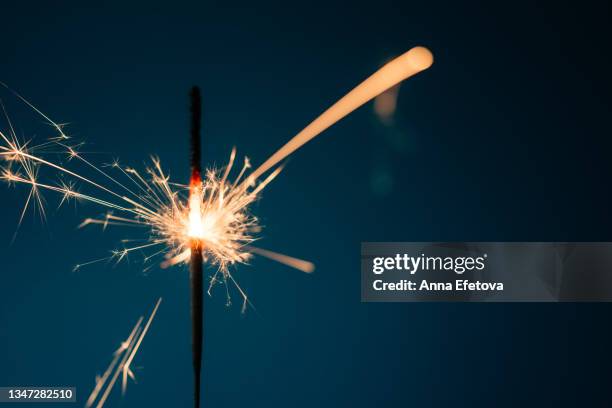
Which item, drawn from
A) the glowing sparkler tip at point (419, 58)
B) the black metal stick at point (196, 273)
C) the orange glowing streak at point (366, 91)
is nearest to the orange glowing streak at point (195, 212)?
the black metal stick at point (196, 273)

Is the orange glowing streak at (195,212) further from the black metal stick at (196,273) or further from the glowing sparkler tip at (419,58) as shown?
the glowing sparkler tip at (419,58)

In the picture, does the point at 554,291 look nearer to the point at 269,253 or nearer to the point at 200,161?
the point at 269,253

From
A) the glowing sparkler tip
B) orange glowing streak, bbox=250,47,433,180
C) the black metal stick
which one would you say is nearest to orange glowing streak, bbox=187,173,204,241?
the black metal stick

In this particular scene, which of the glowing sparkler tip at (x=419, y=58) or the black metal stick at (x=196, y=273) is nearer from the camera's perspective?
the black metal stick at (x=196, y=273)

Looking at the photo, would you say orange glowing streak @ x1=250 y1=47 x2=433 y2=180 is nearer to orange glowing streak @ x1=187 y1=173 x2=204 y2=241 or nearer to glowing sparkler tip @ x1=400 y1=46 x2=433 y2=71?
glowing sparkler tip @ x1=400 y1=46 x2=433 y2=71

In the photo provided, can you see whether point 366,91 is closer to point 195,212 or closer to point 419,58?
point 419,58

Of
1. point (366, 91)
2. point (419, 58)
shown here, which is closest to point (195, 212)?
point (366, 91)
